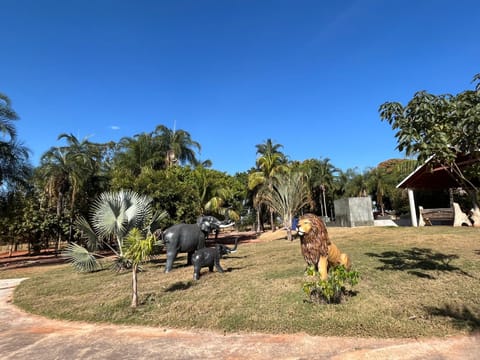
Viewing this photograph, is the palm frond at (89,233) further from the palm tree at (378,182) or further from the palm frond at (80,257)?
the palm tree at (378,182)

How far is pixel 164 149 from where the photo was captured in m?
26.2

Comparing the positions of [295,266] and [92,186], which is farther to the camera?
[92,186]

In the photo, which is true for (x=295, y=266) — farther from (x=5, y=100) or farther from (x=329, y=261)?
(x=5, y=100)

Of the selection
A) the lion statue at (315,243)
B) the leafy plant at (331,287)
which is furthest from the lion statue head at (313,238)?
the leafy plant at (331,287)

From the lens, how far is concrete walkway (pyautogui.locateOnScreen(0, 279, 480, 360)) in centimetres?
337

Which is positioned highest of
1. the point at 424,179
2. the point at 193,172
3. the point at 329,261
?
the point at 193,172

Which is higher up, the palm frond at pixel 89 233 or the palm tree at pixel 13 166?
the palm tree at pixel 13 166

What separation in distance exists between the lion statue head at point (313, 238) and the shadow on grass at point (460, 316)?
70.3 inches

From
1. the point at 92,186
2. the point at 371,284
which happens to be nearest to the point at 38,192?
the point at 92,186

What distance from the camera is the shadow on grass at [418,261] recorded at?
22.5 feet

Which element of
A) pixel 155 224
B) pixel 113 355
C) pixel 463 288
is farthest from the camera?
pixel 155 224

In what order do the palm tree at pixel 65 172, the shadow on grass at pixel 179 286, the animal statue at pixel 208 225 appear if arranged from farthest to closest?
the palm tree at pixel 65 172 < the animal statue at pixel 208 225 < the shadow on grass at pixel 179 286

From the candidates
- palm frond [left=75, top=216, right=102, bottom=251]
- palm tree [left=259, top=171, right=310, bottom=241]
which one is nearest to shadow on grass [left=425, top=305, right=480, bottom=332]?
palm frond [left=75, top=216, right=102, bottom=251]

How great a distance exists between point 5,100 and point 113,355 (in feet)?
46.5
